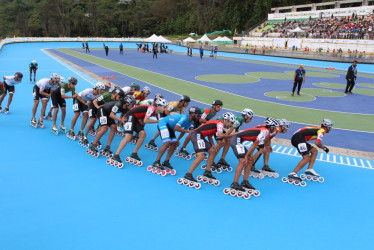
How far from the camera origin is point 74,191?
20.7 ft

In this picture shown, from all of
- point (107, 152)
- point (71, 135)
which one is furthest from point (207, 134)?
point (71, 135)

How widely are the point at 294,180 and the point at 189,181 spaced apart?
2538 millimetres

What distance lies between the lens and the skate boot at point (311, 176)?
7293 mm

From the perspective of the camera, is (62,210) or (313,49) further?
→ (313,49)

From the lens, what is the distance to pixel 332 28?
50.1 meters

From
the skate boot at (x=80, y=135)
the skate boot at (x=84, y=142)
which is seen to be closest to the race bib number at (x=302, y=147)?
the skate boot at (x=84, y=142)

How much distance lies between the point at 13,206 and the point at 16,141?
4183mm

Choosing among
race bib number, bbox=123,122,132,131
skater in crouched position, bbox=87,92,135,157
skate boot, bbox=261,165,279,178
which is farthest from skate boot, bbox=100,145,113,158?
skate boot, bbox=261,165,279,178

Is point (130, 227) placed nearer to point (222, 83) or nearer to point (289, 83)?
point (222, 83)

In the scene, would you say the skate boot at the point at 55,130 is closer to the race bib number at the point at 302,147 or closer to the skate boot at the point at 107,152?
the skate boot at the point at 107,152

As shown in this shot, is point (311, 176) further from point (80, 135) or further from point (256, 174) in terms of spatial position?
point (80, 135)

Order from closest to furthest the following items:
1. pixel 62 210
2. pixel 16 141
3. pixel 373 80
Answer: pixel 62 210 → pixel 16 141 → pixel 373 80

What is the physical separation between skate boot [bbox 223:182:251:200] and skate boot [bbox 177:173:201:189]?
25.6 inches

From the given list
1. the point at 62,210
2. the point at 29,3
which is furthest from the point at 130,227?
the point at 29,3
